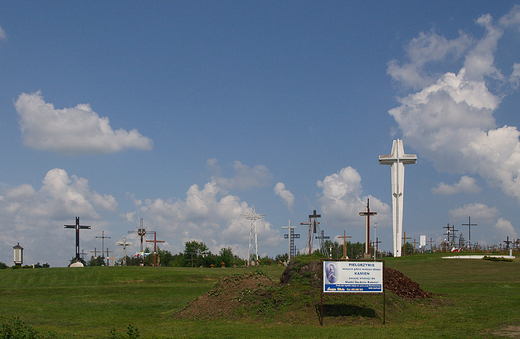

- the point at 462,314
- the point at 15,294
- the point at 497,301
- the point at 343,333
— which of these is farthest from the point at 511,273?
the point at 15,294

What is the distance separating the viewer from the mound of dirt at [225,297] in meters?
18.0

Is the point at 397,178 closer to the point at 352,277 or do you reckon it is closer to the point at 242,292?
the point at 242,292

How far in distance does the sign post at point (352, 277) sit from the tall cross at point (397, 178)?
61072 millimetres

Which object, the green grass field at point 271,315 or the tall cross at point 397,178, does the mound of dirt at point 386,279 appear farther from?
the tall cross at point 397,178

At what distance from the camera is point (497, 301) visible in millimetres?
20578

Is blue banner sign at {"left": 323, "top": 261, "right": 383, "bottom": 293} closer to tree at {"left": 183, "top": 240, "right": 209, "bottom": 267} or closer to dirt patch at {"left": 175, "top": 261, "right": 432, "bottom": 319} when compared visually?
dirt patch at {"left": 175, "top": 261, "right": 432, "bottom": 319}

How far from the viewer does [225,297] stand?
18.9m

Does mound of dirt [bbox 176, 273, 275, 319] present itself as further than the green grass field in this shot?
Yes

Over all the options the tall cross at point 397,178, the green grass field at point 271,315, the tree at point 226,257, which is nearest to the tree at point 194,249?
the tree at point 226,257

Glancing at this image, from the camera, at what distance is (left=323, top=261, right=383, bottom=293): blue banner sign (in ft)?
52.1

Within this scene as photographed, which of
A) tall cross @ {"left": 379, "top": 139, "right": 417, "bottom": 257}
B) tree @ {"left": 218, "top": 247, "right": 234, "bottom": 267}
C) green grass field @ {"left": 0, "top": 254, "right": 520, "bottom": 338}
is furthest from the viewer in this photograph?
tree @ {"left": 218, "top": 247, "right": 234, "bottom": 267}

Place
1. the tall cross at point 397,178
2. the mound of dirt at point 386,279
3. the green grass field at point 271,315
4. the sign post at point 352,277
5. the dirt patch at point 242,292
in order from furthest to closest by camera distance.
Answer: the tall cross at point 397,178, the mound of dirt at point 386,279, the dirt patch at point 242,292, the sign post at point 352,277, the green grass field at point 271,315

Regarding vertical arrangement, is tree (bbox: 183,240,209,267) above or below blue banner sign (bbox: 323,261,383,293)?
below

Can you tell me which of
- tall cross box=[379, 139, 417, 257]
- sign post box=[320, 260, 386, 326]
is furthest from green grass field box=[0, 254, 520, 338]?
tall cross box=[379, 139, 417, 257]
